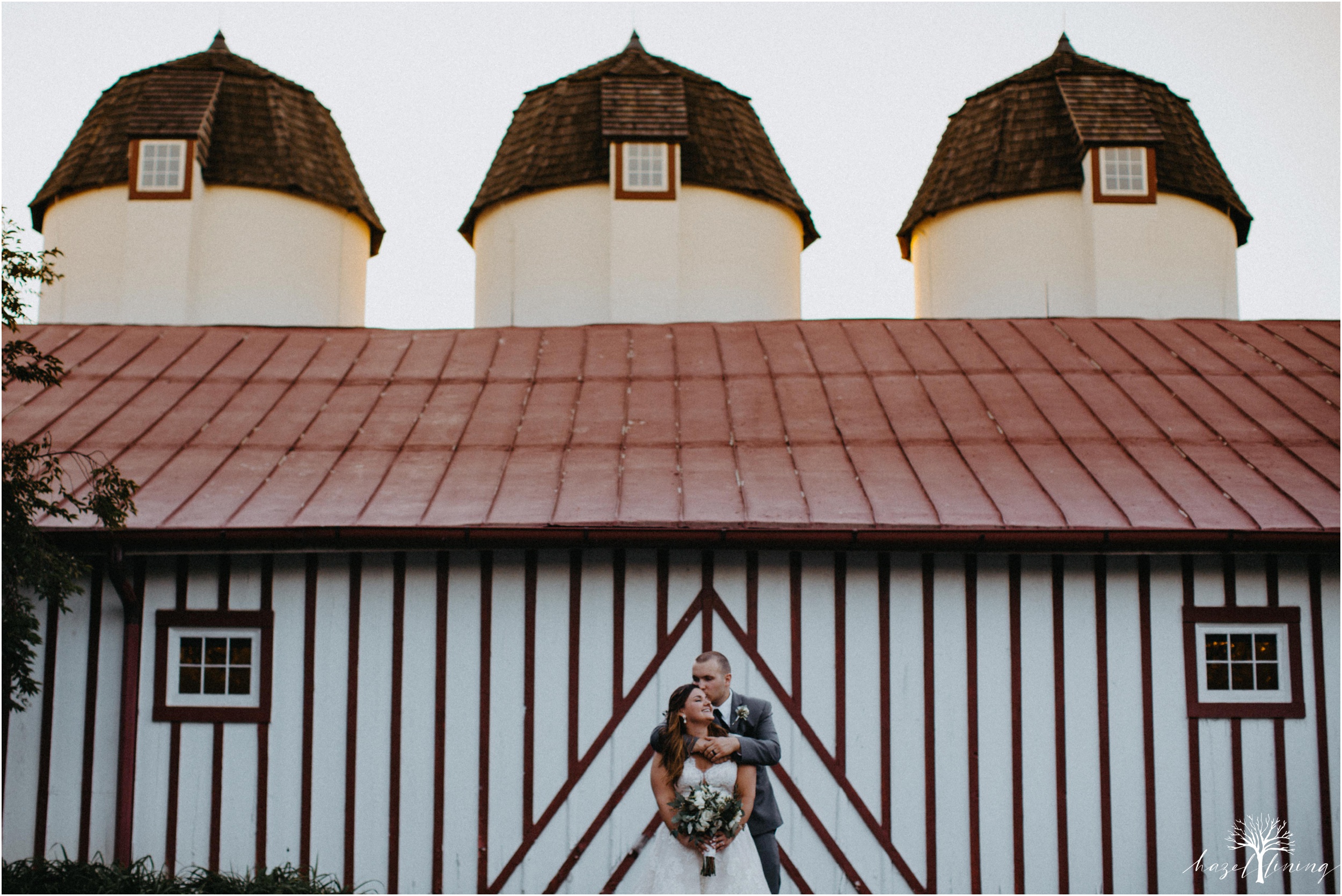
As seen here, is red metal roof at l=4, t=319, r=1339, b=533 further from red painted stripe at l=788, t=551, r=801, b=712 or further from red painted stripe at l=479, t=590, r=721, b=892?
red painted stripe at l=479, t=590, r=721, b=892

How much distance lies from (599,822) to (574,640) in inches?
49.4

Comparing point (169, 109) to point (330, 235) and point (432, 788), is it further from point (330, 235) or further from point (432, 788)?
point (432, 788)

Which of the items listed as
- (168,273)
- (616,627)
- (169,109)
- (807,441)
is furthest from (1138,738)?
(169,109)

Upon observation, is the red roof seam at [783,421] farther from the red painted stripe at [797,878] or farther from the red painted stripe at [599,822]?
the red painted stripe at [797,878]

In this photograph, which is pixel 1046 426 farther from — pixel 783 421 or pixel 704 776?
pixel 704 776

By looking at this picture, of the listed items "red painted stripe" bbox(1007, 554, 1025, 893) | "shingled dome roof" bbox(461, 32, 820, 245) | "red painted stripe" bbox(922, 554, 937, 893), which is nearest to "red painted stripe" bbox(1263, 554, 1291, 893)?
"red painted stripe" bbox(1007, 554, 1025, 893)

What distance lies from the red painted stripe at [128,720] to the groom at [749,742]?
166 inches

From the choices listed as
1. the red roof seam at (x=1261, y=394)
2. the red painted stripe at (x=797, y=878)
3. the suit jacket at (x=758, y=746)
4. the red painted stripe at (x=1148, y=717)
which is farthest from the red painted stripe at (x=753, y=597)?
the red roof seam at (x=1261, y=394)

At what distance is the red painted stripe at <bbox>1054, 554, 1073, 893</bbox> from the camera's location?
22.9 ft

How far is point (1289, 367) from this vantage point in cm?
934

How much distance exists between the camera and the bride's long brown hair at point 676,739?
5059mm

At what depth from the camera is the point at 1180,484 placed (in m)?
7.37

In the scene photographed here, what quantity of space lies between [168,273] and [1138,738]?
37.4 feet

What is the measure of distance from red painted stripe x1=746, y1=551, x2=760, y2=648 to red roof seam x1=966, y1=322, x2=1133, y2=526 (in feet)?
7.04
